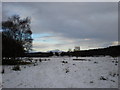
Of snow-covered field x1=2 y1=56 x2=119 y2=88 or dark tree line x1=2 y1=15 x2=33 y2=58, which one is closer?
snow-covered field x1=2 y1=56 x2=119 y2=88

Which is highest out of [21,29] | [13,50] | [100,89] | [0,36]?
[21,29]

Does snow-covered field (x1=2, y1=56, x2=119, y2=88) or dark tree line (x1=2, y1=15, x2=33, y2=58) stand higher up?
dark tree line (x1=2, y1=15, x2=33, y2=58)

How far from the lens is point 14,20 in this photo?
144 ft

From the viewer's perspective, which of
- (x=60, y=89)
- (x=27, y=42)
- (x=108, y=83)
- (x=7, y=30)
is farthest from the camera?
(x=27, y=42)

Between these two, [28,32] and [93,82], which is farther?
[28,32]

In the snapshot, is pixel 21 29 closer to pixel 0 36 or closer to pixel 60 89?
pixel 0 36

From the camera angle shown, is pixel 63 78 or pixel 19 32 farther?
pixel 19 32

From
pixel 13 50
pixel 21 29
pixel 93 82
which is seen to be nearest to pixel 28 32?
pixel 21 29

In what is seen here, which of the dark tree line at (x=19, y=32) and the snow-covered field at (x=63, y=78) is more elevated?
the dark tree line at (x=19, y=32)

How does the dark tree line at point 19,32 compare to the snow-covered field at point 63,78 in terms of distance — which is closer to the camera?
the snow-covered field at point 63,78

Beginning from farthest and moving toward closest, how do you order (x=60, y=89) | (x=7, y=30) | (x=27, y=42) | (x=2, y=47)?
(x=27, y=42), (x=7, y=30), (x=2, y=47), (x=60, y=89)

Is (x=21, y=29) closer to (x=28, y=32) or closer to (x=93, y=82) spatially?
(x=28, y=32)

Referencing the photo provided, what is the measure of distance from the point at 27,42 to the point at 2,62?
12.5m

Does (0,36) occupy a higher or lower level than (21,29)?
lower
